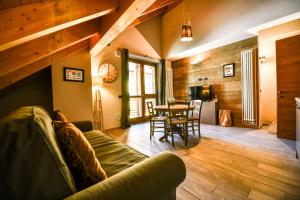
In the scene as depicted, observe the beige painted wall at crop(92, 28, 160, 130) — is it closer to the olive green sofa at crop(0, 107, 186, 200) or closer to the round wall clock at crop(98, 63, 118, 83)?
the round wall clock at crop(98, 63, 118, 83)

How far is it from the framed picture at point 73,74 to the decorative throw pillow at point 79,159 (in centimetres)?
277

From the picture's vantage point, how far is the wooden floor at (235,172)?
4.85 ft

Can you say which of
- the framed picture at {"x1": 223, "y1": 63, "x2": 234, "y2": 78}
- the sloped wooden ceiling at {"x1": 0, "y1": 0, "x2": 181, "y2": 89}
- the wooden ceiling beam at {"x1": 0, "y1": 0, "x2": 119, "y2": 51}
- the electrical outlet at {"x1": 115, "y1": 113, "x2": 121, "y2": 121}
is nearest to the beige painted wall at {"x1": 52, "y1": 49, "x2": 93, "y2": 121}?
the sloped wooden ceiling at {"x1": 0, "y1": 0, "x2": 181, "y2": 89}

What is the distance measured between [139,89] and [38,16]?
422 centimetres

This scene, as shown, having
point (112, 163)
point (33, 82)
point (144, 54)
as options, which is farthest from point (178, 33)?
point (112, 163)

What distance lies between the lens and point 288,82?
9.12 feet

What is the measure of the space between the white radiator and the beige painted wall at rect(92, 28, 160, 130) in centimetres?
346

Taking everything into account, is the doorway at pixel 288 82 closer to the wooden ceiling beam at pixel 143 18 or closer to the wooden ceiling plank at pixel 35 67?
the wooden ceiling beam at pixel 143 18

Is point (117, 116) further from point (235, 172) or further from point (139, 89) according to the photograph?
point (235, 172)

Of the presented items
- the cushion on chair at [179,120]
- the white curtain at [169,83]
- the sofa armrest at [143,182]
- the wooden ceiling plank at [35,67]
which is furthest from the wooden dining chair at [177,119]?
the white curtain at [169,83]

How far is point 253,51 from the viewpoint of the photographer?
3859 millimetres

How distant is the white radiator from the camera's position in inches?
153

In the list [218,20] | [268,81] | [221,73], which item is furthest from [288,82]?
[218,20]

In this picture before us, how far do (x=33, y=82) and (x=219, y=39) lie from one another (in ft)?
16.4
